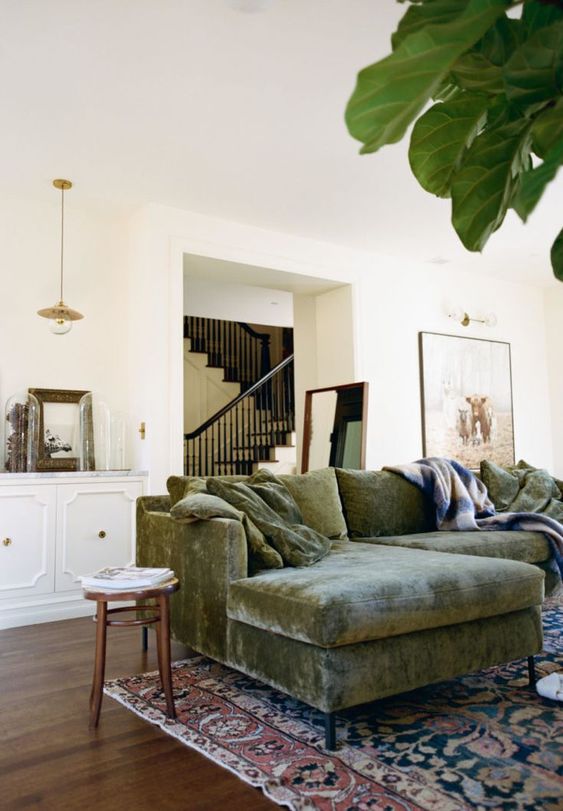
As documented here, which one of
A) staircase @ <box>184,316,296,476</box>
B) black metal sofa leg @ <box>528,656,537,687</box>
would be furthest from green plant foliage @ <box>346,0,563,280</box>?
staircase @ <box>184,316,296,476</box>

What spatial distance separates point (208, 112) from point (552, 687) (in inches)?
127

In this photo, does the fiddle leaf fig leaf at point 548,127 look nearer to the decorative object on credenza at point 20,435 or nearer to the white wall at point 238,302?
the decorative object on credenza at point 20,435

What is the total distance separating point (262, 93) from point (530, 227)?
2932 millimetres

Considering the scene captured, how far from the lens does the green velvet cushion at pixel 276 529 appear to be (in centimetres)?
285

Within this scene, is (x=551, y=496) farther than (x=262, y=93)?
Yes

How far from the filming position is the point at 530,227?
544 centimetres

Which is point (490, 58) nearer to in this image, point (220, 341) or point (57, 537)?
point (57, 537)

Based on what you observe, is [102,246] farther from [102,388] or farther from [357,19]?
[357,19]

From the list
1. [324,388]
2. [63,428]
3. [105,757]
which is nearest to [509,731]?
[105,757]

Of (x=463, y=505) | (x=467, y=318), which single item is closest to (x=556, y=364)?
(x=467, y=318)

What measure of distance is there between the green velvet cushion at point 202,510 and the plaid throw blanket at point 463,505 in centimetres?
182

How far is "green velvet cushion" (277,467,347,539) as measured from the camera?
3.61 meters

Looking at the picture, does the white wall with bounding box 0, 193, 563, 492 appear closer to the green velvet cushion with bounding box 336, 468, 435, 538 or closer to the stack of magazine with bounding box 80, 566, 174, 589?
the green velvet cushion with bounding box 336, 468, 435, 538

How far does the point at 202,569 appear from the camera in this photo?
2746 mm
